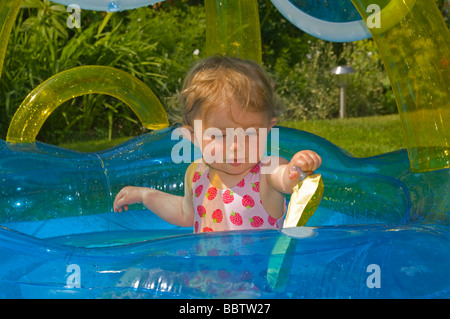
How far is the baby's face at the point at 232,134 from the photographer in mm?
2062

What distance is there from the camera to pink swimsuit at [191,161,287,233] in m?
2.23

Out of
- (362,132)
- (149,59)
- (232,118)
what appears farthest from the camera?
(149,59)

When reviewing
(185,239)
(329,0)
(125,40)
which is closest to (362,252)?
(185,239)

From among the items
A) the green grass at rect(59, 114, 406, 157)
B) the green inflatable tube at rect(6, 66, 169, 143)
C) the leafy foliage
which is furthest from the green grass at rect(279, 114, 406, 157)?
the green inflatable tube at rect(6, 66, 169, 143)

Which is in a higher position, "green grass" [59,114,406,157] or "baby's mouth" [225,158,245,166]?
"green grass" [59,114,406,157]

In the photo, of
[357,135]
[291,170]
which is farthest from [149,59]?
[291,170]

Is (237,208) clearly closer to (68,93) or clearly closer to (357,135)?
(68,93)

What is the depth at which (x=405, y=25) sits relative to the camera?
2.18 metres

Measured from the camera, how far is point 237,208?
7.32 ft

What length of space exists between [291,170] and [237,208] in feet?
1.37

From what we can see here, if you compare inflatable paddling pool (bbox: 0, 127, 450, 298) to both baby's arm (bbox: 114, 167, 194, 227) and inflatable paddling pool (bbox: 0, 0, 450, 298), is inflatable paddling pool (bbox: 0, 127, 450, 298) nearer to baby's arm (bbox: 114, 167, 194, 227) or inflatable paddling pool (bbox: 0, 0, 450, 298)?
inflatable paddling pool (bbox: 0, 0, 450, 298)

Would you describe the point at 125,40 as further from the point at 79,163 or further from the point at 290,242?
the point at 290,242

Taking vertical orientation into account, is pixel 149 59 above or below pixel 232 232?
above

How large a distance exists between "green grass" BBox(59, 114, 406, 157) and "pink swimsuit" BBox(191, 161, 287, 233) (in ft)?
9.06
